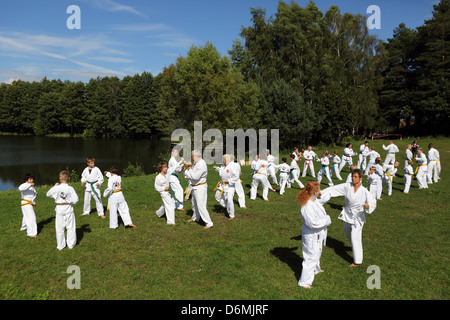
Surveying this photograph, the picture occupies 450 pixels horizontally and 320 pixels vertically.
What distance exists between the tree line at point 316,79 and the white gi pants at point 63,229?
1156 inches

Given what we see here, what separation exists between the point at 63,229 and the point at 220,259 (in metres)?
4.60

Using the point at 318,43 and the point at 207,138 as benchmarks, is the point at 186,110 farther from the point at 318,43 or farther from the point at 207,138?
the point at 318,43

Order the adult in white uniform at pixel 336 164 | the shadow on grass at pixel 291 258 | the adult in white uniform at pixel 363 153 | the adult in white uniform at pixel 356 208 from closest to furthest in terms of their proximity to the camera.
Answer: the shadow on grass at pixel 291 258, the adult in white uniform at pixel 356 208, the adult in white uniform at pixel 336 164, the adult in white uniform at pixel 363 153

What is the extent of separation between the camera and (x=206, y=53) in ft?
128

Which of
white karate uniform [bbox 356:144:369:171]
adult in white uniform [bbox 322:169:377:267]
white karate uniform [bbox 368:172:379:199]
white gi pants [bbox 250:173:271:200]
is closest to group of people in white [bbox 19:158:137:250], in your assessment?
white gi pants [bbox 250:173:271:200]

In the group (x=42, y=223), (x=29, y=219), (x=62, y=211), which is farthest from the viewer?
(x=42, y=223)

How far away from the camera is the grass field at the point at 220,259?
6.47m

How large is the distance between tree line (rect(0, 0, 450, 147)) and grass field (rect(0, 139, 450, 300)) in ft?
89.6

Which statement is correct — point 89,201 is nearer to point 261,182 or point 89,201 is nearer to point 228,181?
point 228,181

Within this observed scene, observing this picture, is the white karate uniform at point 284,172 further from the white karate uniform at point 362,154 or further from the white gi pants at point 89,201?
the white karate uniform at point 362,154

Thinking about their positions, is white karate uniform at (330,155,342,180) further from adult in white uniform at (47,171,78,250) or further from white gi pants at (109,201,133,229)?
adult in white uniform at (47,171,78,250)

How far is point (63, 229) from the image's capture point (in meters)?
8.44

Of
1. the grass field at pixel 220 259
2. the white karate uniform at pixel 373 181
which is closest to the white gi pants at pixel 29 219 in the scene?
the grass field at pixel 220 259
